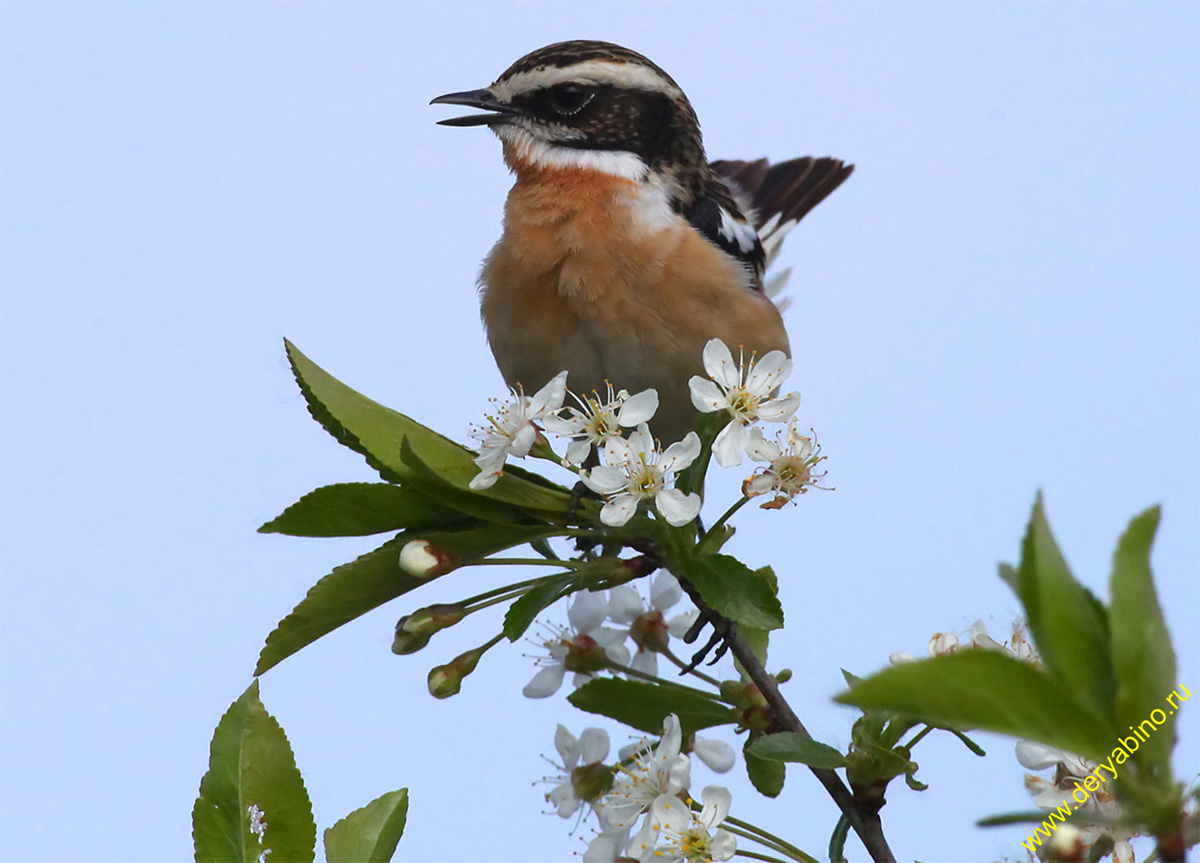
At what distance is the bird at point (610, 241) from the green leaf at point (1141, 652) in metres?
3.02

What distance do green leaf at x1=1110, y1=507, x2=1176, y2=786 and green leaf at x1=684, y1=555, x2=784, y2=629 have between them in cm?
110

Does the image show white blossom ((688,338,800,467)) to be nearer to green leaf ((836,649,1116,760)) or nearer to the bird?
green leaf ((836,649,1116,760))

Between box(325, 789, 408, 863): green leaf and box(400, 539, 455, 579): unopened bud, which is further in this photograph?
box(400, 539, 455, 579): unopened bud

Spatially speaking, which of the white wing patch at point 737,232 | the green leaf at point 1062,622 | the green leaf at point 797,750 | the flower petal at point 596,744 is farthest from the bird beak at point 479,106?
the green leaf at point 1062,622

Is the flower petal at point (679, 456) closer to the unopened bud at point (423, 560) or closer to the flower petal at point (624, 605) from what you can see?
the unopened bud at point (423, 560)

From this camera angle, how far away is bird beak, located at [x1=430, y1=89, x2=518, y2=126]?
4.71 m

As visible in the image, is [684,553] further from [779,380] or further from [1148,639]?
[1148,639]

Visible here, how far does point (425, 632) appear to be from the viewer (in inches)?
103

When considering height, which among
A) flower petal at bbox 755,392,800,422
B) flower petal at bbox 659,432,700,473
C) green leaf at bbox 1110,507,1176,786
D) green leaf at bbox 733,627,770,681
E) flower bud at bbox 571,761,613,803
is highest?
flower petal at bbox 755,392,800,422

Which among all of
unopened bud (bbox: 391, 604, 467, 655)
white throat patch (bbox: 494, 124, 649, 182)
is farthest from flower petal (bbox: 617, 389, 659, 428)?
white throat patch (bbox: 494, 124, 649, 182)

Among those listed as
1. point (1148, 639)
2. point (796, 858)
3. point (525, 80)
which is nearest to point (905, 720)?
point (796, 858)

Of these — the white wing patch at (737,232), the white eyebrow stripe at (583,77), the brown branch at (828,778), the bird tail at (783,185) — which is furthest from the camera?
the bird tail at (783,185)

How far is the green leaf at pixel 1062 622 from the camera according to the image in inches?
53.1

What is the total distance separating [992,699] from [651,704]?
1.39 metres
